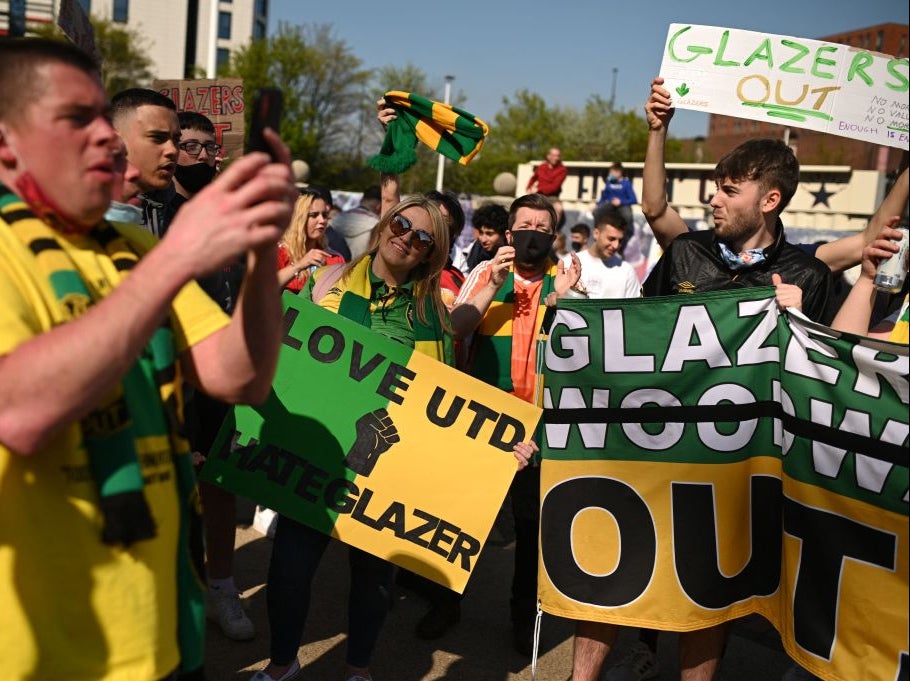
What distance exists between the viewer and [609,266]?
7414 millimetres

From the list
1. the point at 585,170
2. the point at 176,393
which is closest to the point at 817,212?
the point at 585,170

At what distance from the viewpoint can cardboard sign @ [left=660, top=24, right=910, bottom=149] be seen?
13.0 ft

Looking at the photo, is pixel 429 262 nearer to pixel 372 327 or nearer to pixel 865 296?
pixel 372 327

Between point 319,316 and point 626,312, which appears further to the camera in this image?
point 319,316

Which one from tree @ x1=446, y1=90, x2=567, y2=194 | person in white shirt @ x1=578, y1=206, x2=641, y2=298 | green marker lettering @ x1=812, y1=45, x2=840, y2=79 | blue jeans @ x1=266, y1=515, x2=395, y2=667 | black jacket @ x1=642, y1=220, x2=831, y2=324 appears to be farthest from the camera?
tree @ x1=446, y1=90, x2=567, y2=194

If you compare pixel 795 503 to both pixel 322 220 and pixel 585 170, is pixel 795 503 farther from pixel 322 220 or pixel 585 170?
pixel 585 170

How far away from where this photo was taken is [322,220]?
5.44m

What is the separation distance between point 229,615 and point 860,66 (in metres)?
3.80

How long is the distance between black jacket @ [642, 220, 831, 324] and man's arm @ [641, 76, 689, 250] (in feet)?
0.58

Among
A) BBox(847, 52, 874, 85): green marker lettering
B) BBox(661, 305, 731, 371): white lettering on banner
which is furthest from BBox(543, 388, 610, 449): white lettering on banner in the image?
BBox(847, 52, 874, 85): green marker lettering

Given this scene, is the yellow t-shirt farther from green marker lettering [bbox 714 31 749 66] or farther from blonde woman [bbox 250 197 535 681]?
green marker lettering [bbox 714 31 749 66]

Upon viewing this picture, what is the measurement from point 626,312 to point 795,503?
90cm

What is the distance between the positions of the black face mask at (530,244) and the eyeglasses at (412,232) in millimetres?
811

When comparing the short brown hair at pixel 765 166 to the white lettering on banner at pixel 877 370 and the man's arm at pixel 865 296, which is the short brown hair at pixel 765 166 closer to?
the man's arm at pixel 865 296
